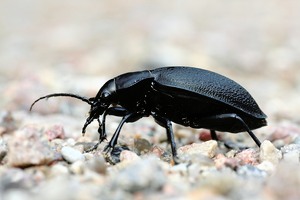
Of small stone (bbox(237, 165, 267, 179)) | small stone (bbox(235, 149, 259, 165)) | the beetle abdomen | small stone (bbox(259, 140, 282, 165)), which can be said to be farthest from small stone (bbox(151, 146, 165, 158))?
small stone (bbox(237, 165, 267, 179))

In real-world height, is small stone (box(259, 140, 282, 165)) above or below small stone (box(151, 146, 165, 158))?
above

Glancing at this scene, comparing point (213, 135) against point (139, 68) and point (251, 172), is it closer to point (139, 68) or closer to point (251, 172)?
point (251, 172)

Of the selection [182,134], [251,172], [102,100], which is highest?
[102,100]

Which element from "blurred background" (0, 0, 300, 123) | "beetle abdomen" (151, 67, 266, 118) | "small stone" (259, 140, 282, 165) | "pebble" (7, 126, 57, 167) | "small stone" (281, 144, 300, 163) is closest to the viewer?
"pebble" (7, 126, 57, 167)

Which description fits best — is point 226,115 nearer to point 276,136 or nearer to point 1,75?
point 276,136

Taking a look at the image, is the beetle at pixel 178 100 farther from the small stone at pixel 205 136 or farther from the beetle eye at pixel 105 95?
the small stone at pixel 205 136

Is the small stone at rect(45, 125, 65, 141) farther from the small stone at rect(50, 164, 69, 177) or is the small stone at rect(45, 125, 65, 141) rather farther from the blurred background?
the blurred background

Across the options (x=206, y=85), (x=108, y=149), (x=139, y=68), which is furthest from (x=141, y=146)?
(x=139, y=68)
